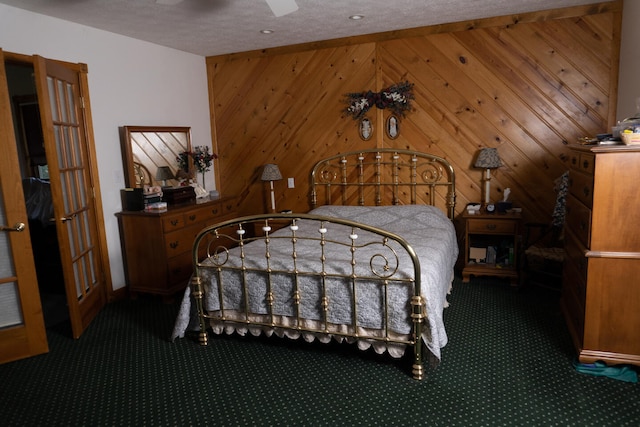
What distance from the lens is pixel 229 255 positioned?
10.6ft

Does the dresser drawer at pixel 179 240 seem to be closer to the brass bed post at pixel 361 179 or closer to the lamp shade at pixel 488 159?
the brass bed post at pixel 361 179

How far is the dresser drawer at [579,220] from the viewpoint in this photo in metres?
2.70

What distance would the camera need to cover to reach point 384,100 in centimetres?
474

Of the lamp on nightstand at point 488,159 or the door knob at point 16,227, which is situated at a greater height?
the lamp on nightstand at point 488,159

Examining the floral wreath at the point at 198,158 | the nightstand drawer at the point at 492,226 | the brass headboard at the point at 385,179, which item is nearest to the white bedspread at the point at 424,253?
the nightstand drawer at the point at 492,226

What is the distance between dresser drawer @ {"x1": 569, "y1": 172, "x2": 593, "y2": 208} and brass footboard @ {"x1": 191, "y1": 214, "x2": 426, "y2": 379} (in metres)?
1.15

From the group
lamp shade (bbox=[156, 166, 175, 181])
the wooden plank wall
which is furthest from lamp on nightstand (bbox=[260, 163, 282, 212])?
lamp shade (bbox=[156, 166, 175, 181])

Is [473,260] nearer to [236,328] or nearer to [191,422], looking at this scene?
[236,328]

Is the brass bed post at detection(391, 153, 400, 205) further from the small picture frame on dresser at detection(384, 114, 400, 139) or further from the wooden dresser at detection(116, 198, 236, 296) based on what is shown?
the wooden dresser at detection(116, 198, 236, 296)

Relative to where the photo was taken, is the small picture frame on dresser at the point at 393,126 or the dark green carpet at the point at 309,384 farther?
the small picture frame on dresser at the point at 393,126

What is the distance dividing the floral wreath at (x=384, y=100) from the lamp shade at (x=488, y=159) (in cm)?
93

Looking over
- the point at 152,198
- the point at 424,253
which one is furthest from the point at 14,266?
the point at 424,253

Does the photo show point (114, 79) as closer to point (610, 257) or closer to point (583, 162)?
point (583, 162)

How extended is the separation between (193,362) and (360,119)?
3114 millimetres
